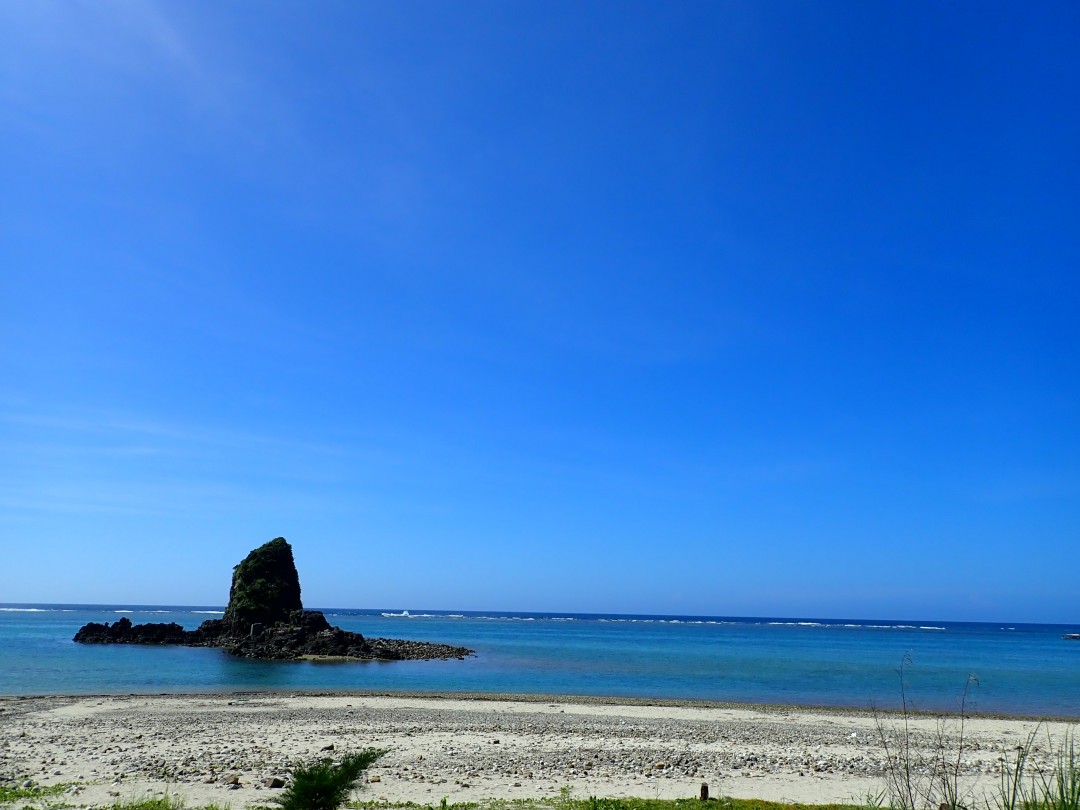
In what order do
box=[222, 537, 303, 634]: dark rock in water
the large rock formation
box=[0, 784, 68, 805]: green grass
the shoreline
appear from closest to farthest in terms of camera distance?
1. box=[0, 784, 68, 805]: green grass
2. the shoreline
3. the large rock formation
4. box=[222, 537, 303, 634]: dark rock in water

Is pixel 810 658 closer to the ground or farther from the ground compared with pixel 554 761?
closer to the ground

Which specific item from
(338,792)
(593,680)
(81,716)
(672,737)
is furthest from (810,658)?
(338,792)

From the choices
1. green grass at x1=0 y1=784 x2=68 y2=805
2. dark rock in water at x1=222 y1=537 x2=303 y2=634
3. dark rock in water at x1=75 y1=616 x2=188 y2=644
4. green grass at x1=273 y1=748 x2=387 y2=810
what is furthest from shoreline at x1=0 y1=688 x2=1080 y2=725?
dark rock in water at x1=75 y1=616 x2=188 y2=644

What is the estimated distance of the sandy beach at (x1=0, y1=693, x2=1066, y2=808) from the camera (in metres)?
17.4

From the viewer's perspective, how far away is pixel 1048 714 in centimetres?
3656

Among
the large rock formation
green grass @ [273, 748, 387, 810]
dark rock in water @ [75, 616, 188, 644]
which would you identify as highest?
green grass @ [273, 748, 387, 810]

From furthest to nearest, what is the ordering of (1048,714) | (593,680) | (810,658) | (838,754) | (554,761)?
(810,658) < (593,680) < (1048,714) < (838,754) < (554,761)

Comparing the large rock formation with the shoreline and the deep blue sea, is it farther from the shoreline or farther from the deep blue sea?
the shoreline

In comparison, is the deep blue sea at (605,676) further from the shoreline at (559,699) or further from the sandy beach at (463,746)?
the sandy beach at (463,746)

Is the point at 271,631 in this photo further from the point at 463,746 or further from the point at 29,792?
the point at 29,792

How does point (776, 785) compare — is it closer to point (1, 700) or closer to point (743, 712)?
point (743, 712)

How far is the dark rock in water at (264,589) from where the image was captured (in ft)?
281

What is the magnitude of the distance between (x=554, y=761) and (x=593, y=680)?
30.9m

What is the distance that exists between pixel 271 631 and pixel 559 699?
170 ft
